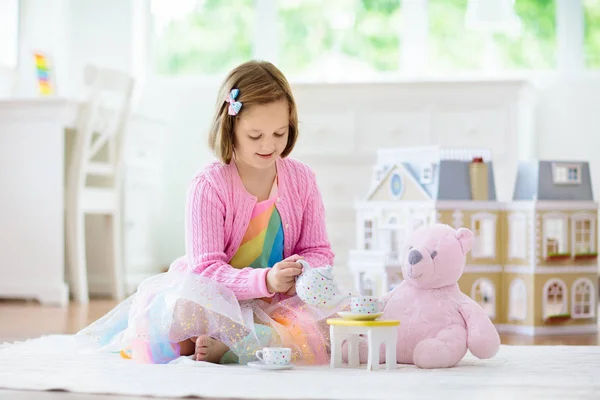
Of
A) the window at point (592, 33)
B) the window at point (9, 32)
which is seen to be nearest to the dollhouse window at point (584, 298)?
the window at point (592, 33)

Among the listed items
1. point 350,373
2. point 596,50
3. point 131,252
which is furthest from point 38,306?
point 596,50

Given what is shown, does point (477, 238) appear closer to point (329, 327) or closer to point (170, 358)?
point (329, 327)

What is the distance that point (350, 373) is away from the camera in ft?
5.41

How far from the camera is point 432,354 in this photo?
176 cm

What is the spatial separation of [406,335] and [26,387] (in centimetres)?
72

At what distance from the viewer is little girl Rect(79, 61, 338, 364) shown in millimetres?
1819

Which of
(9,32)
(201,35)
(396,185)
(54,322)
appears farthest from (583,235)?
(9,32)

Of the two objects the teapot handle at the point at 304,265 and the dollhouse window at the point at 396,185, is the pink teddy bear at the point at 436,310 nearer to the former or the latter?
the teapot handle at the point at 304,265

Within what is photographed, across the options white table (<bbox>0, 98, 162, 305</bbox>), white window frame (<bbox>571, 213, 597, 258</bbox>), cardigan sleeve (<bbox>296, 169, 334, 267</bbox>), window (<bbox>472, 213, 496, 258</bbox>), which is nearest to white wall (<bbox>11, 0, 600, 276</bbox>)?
white table (<bbox>0, 98, 162, 305</bbox>)

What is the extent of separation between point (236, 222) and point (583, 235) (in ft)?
4.14

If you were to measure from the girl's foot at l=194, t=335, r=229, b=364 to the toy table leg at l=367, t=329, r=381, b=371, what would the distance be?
0.30 meters

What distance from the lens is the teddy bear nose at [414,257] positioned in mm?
1851

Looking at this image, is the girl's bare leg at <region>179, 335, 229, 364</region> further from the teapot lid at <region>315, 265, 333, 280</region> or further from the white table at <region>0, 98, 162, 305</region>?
the white table at <region>0, 98, 162, 305</region>

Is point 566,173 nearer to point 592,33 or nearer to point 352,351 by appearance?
point 352,351
